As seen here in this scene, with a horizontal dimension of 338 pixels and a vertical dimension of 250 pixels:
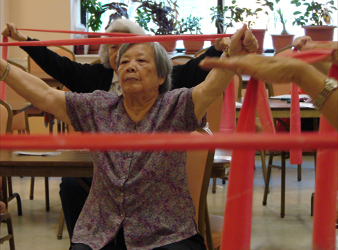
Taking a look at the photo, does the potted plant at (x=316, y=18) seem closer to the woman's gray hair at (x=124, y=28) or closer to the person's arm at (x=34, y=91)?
the woman's gray hair at (x=124, y=28)

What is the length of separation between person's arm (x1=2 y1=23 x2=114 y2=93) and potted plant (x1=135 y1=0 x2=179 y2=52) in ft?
9.83

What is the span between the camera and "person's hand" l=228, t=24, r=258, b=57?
1.52 m

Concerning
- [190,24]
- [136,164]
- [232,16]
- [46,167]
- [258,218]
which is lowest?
[258,218]

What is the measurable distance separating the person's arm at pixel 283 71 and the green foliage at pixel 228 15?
204 inches

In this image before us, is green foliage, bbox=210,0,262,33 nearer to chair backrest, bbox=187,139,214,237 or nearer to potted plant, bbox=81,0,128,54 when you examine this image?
potted plant, bbox=81,0,128,54

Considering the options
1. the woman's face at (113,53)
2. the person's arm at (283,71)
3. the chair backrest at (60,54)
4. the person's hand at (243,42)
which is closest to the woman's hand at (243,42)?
the person's hand at (243,42)

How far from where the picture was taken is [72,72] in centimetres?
289

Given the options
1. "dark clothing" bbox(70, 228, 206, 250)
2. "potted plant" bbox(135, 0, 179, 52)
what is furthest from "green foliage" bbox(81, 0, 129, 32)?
"dark clothing" bbox(70, 228, 206, 250)

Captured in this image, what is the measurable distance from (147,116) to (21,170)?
0.76 meters

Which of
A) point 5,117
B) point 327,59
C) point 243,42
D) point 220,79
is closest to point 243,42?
point 243,42

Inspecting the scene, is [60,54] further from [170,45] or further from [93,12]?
[170,45]

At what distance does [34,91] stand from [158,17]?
4.39 meters

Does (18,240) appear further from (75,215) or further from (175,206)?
(175,206)

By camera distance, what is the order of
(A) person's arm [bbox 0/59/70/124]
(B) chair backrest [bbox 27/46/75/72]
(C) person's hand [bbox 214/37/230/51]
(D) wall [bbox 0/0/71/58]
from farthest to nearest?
(D) wall [bbox 0/0/71/58], (B) chair backrest [bbox 27/46/75/72], (C) person's hand [bbox 214/37/230/51], (A) person's arm [bbox 0/59/70/124]
